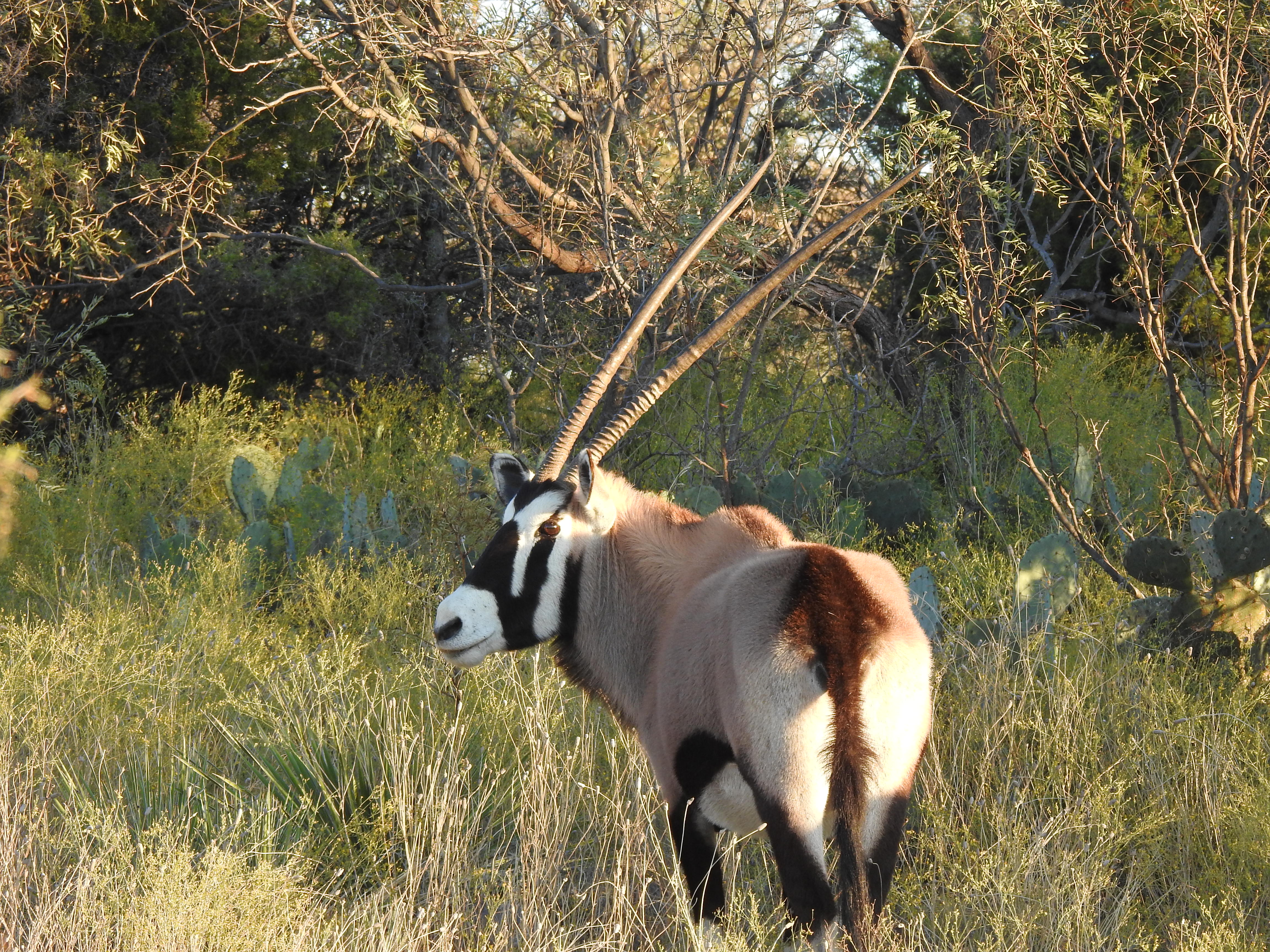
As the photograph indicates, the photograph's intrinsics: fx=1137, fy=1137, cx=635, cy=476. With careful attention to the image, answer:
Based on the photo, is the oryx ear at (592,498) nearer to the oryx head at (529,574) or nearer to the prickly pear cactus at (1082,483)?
the oryx head at (529,574)

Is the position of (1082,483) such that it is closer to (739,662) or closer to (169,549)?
(739,662)

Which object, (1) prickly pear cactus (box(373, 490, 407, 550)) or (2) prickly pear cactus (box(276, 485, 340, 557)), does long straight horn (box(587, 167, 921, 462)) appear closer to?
→ (1) prickly pear cactus (box(373, 490, 407, 550))

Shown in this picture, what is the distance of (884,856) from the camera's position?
2.42 metres

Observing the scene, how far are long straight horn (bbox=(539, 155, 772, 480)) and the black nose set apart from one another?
19.9 inches

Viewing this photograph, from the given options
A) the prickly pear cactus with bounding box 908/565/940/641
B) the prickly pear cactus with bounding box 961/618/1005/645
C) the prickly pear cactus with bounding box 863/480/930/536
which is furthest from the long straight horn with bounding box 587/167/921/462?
the prickly pear cactus with bounding box 863/480/930/536

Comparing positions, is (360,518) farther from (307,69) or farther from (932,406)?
(307,69)

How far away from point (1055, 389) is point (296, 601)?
4.70 metres

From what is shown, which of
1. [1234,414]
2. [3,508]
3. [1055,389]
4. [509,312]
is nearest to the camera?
[3,508]

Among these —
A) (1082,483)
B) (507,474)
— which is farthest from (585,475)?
(1082,483)

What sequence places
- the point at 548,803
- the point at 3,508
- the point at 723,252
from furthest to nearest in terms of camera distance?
the point at 723,252, the point at 3,508, the point at 548,803

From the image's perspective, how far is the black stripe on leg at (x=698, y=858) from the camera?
2.65 m

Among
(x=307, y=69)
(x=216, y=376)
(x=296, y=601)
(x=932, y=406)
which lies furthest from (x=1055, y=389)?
(x=216, y=376)

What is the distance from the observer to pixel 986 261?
5.25 m

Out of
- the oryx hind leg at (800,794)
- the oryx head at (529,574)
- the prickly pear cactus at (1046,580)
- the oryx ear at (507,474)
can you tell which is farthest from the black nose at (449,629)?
the prickly pear cactus at (1046,580)
